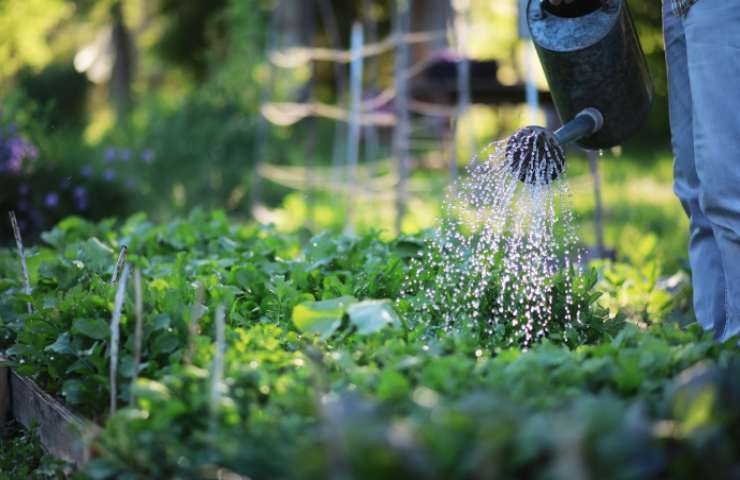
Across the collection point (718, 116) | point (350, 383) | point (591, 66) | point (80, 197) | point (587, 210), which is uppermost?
point (591, 66)

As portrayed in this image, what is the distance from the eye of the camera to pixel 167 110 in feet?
28.3

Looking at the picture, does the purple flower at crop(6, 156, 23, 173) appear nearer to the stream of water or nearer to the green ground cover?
the green ground cover

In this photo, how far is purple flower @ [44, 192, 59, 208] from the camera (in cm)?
544

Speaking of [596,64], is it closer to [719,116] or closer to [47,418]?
[719,116]

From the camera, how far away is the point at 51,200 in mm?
5449

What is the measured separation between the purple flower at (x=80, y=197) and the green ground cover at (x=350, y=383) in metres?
2.46

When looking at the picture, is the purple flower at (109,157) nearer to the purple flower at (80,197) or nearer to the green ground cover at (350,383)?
the purple flower at (80,197)

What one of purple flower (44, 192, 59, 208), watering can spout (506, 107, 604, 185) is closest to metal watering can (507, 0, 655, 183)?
watering can spout (506, 107, 604, 185)

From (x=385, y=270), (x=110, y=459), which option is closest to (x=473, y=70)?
(x=385, y=270)

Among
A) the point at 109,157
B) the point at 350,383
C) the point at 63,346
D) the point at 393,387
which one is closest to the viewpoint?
the point at 393,387

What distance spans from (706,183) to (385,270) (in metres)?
1.02

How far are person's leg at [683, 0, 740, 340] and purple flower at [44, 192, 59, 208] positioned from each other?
401 centimetres

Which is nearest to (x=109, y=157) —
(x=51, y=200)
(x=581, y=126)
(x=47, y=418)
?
(x=51, y=200)

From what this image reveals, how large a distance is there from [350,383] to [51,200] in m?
3.97
